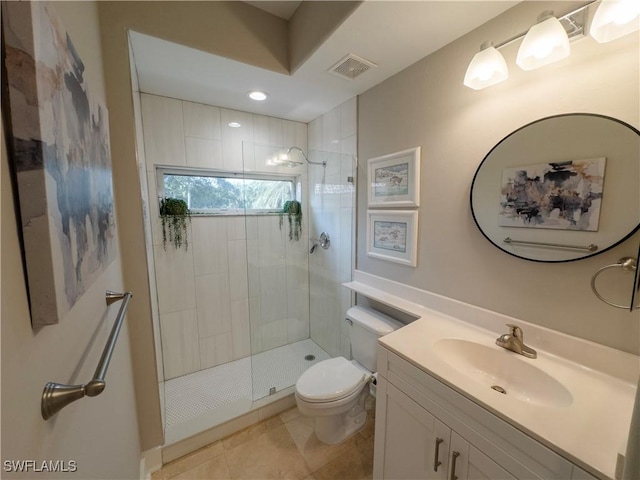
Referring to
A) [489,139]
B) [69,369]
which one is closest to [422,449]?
[69,369]

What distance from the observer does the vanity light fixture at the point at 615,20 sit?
795 millimetres

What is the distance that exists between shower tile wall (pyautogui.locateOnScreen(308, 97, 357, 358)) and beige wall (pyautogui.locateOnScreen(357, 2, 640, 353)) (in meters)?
0.32

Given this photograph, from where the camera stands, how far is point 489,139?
1.26m

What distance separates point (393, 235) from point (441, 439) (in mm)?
1118

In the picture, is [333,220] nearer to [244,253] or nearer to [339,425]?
[244,253]

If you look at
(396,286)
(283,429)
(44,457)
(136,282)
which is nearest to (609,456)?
(396,286)

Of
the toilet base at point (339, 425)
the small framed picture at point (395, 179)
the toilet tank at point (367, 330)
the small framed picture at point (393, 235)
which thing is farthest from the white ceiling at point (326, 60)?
the toilet base at point (339, 425)

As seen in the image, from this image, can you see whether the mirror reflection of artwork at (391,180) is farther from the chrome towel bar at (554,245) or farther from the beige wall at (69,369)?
the beige wall at (69,369)

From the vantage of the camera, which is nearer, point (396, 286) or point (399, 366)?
point (399, 366)

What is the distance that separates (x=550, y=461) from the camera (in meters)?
0.72

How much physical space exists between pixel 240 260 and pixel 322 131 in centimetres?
144

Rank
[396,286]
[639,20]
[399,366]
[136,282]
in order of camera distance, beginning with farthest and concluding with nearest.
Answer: [396,286] → [136,282] → [399,366] → [639,20]

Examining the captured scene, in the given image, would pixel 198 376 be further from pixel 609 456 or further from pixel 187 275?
pixel 609 456

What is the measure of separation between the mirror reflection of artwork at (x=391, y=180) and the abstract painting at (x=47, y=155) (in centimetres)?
154
